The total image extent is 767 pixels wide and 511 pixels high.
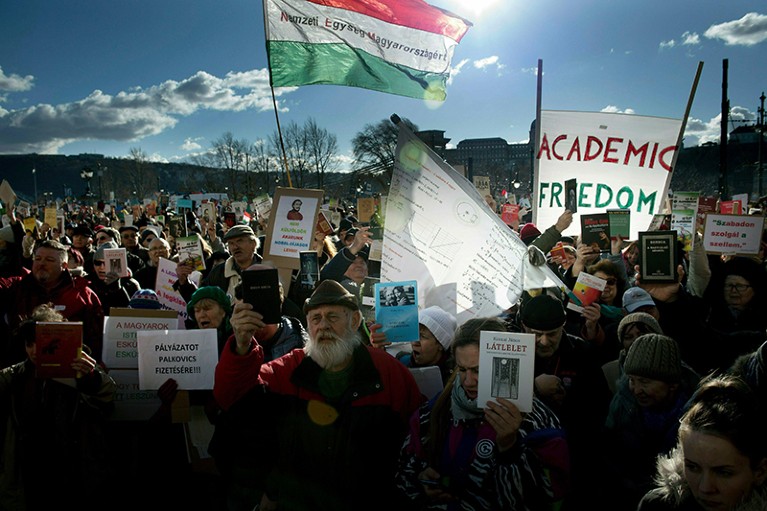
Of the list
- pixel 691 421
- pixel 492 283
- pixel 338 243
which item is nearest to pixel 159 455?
pixel 492 283

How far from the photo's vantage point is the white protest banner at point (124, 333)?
3.53 m

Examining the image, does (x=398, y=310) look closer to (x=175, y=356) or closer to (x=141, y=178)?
(x=175, y=356)

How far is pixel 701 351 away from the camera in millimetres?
3697

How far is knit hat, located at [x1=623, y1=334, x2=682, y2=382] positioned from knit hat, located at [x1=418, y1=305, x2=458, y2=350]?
46.7 inches

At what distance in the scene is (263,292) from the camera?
8.05 feet

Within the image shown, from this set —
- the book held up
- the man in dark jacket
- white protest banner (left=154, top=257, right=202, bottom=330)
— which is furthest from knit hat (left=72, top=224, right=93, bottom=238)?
the man in dark jacket

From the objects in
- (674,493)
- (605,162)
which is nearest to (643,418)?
(674,493)

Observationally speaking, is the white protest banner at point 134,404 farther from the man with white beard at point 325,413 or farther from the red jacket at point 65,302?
the red jacket at point 65,302

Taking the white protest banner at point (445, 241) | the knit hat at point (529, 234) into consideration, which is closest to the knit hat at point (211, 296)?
the white protest banner at point (445, 241)

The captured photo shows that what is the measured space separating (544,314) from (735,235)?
295 cm

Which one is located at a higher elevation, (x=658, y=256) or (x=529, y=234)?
(x=529, y=234)

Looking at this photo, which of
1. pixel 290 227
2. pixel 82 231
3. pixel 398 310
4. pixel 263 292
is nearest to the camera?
pixel 263 292

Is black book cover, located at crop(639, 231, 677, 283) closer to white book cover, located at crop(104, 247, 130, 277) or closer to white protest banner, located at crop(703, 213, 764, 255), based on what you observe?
white protest banner, located at crop(703, 213, 764, 255)

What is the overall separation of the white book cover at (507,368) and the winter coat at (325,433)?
0.66 metres
